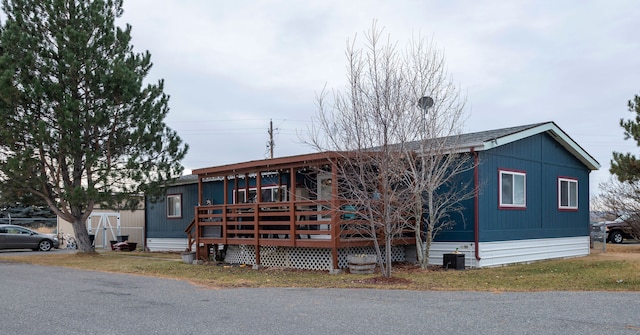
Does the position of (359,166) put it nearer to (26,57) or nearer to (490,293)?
(490,293)

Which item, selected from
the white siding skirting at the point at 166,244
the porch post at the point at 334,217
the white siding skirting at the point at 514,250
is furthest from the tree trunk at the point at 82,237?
the porch post at the point at 334,217

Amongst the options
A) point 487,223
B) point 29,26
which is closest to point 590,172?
point 487,223

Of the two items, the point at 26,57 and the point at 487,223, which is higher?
the point at 26,57

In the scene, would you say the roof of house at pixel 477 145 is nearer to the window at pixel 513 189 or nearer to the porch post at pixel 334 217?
the porch post at pixel 334 217

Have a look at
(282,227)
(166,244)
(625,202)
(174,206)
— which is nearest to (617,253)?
(625,202)

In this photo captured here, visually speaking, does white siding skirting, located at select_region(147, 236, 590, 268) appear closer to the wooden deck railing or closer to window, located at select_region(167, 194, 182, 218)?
the wooden deck railing

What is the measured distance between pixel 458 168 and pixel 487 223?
60.1 inches

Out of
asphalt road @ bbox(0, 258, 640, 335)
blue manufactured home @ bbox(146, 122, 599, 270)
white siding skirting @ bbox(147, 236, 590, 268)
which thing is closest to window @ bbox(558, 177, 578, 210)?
blue manufactured home @ bbox(146, 122, 599, 270)

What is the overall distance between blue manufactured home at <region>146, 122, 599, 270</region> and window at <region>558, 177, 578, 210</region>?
0.03 m

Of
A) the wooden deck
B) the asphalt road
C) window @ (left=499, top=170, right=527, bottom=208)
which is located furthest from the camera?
window @ (left=499, top=170, right=527, bottom=208)

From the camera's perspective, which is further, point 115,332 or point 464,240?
point 464,240

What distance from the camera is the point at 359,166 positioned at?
40.3 feet

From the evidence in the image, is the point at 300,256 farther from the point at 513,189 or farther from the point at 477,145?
the point at 513,189

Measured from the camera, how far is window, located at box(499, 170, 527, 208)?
1543 cm
